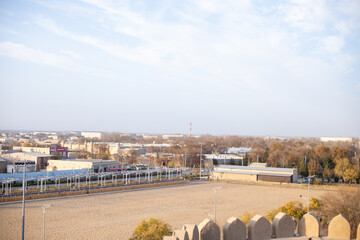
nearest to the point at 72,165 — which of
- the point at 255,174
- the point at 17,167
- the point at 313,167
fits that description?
the point at 17,167

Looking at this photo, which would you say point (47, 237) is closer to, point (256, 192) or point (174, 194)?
point (174, 194)

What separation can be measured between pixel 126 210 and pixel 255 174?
1670 cm

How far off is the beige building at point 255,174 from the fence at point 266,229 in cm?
2610

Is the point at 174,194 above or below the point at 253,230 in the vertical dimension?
below

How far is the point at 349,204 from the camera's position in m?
10.4

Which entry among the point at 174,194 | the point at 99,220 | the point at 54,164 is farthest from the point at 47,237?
the point at 54,164

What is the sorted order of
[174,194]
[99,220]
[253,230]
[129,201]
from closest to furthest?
1. [253,230]
2. [99,220]
3. [129,201]
4. [174,194]

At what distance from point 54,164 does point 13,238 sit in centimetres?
2260

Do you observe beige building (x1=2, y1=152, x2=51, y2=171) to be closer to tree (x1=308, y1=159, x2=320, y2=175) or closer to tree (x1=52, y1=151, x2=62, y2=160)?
tree (x1=52, y1=151, x2=62, y2=160)

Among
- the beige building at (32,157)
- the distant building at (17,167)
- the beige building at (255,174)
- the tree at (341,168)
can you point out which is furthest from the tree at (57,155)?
the tree at (341,168)

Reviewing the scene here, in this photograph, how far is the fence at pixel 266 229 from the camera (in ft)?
15.8

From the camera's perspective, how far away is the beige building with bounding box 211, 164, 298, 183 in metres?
30.4

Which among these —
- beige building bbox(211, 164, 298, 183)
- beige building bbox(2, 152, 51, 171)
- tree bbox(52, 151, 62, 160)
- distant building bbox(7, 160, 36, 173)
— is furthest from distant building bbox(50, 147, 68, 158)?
beige building bbox(211, 164, 298, 183)

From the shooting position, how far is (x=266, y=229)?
200 inches
